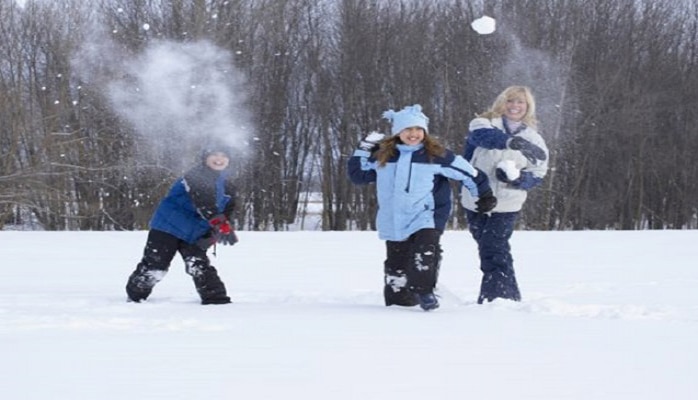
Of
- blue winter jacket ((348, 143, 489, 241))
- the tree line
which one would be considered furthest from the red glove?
the tree line

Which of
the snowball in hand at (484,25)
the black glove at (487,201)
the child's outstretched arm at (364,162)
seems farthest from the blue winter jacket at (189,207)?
the snowball in hand at (484,25)

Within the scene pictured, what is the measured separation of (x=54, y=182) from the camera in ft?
71.6

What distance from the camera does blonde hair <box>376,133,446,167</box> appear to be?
510 centimetres

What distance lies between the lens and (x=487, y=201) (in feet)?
17.1

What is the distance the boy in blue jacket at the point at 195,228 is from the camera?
17.5ft

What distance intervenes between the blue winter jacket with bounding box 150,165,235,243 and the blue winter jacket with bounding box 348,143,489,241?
3.28 ft

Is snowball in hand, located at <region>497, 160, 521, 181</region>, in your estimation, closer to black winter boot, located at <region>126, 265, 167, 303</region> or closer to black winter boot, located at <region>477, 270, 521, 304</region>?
black winter boot, located at <region>477, 270, 521, 304</region>

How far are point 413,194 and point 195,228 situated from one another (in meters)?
1.44

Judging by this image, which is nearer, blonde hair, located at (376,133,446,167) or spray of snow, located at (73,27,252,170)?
blonde hair, located at (376,133,446,167)

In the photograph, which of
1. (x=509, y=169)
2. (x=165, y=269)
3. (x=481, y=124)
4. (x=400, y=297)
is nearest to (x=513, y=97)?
(x=481, y=124)

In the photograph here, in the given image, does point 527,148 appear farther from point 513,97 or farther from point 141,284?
point 141,284

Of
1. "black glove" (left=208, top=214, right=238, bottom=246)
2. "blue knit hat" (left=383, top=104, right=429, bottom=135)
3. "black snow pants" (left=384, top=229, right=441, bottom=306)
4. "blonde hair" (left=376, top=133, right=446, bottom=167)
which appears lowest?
"black snow pants" (left=384, top=229, right=441, bottom=306)

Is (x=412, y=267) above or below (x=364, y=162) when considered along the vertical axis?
below

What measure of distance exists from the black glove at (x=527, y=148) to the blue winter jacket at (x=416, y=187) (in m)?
0.33
